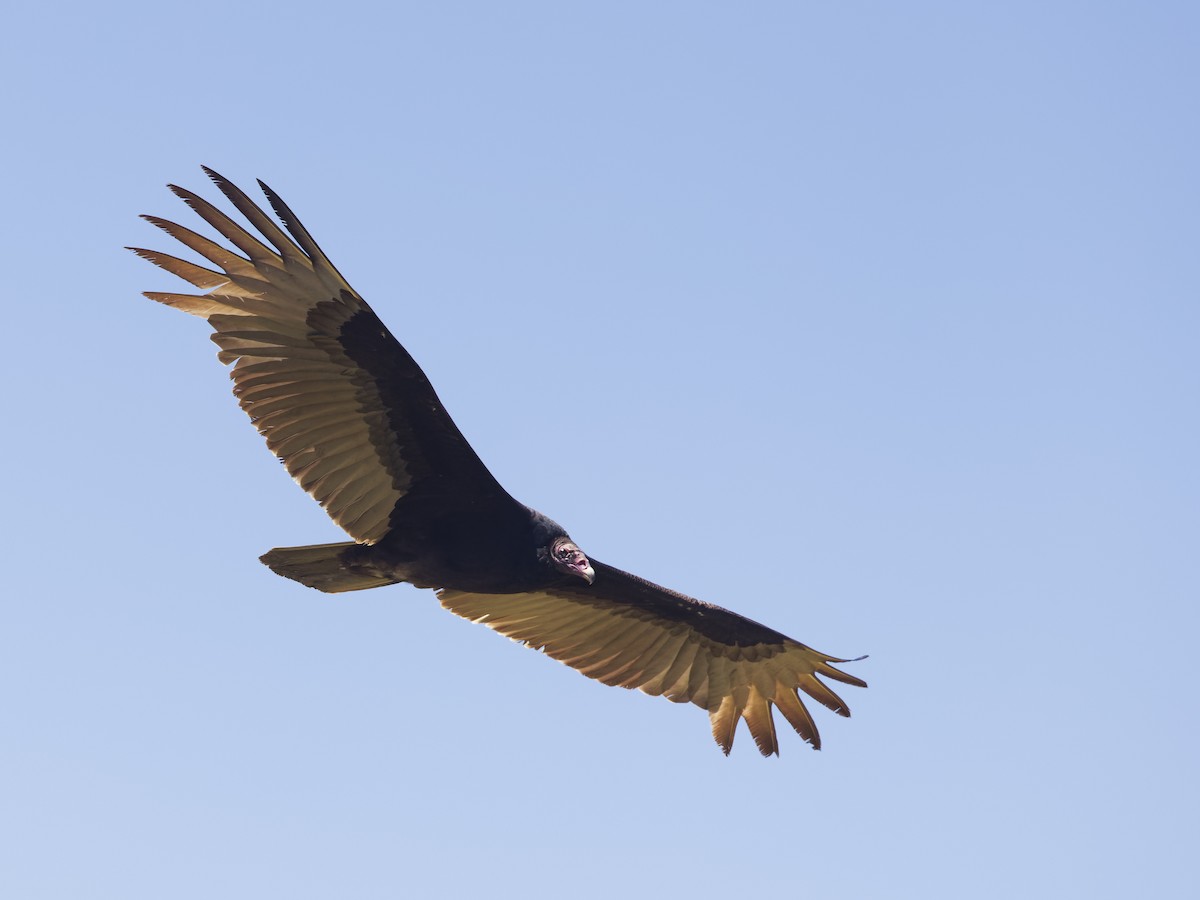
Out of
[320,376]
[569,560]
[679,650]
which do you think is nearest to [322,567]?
[320,376]

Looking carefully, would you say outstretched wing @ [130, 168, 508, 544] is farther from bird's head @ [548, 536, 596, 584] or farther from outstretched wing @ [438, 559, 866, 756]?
outstretched wing @ [438, 559, 866, 756]

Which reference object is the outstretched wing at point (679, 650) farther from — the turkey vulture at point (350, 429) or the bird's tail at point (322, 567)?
the bird's tail at point (322, 567)

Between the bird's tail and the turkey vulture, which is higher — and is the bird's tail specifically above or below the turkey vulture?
below

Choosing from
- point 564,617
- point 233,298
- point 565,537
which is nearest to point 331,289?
point 233,298

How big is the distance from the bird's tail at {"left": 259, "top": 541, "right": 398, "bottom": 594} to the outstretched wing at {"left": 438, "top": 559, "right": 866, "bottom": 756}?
143 centimetres

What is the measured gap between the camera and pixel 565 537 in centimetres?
1013

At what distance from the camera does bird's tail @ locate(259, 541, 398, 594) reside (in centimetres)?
977

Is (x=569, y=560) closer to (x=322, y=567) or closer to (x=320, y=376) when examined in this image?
(x=322, y=567)

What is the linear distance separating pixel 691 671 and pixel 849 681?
3.68 feet

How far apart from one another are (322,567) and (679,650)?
2.93 meters

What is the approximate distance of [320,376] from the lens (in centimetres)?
968

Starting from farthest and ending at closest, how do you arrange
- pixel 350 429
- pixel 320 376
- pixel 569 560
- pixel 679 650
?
pixel 679 650 → pixel 569 560 → pixel 350 429 → pixel 320 376

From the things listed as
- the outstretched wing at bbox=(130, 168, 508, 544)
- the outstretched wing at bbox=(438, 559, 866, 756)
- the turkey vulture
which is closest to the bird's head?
the turkey vulture

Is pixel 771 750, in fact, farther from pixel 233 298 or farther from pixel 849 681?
pixel 233 298
